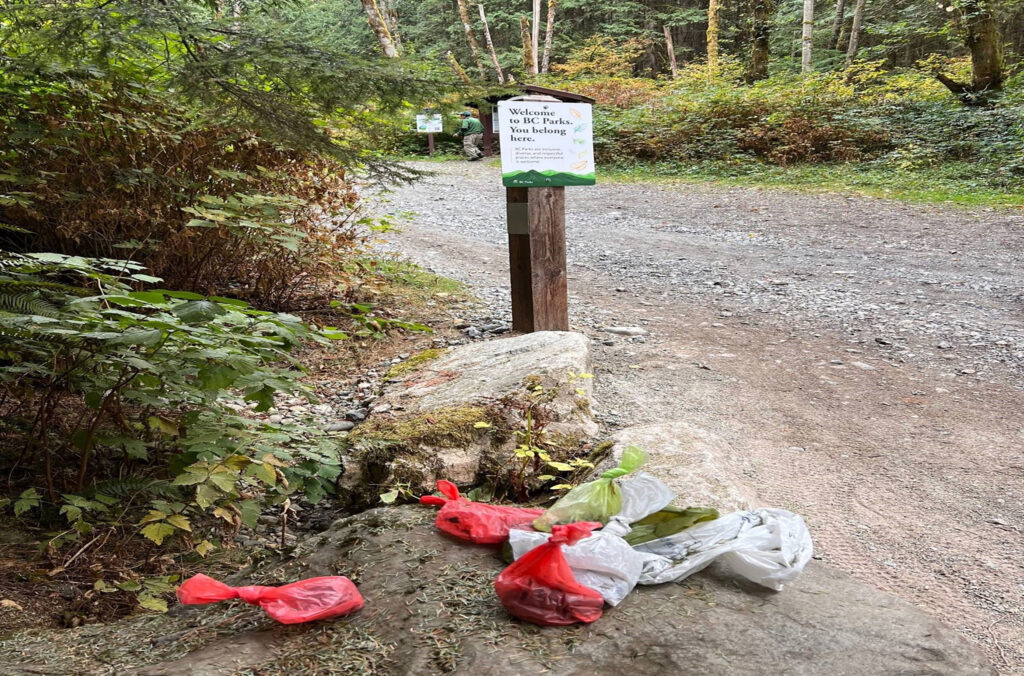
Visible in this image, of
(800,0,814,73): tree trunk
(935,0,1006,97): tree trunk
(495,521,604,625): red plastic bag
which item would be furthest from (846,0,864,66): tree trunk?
(495,521,604,625): red plastic bag

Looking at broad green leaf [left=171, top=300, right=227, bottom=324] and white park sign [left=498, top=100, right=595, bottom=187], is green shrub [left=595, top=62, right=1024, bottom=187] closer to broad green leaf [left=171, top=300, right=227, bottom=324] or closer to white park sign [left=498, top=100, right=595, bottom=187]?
white park sign [left=498, top=100, right=595, bottom=187]

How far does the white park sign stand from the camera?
5.00m

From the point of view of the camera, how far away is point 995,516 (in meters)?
3.22

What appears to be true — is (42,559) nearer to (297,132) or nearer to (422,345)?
(297,132)

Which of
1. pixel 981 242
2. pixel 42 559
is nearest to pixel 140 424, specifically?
pixel 42 559

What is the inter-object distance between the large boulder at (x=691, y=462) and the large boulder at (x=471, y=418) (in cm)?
36

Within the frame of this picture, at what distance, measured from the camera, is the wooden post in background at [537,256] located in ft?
17.1

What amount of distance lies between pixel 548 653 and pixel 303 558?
3.88 ft

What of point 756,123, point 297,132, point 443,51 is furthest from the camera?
point 443,51

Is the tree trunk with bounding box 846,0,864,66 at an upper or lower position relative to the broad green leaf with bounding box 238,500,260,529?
upper

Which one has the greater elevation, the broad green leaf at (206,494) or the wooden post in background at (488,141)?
the wooden post in background at (488,141)

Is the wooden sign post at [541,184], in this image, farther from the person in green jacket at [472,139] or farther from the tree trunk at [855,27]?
the tree trunk at [855,27]

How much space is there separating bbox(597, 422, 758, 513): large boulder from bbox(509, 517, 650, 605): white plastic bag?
849mm

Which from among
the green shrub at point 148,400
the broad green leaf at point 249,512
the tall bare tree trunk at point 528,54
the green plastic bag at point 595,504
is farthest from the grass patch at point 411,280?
the tall bare tree trunk at point 528,54
